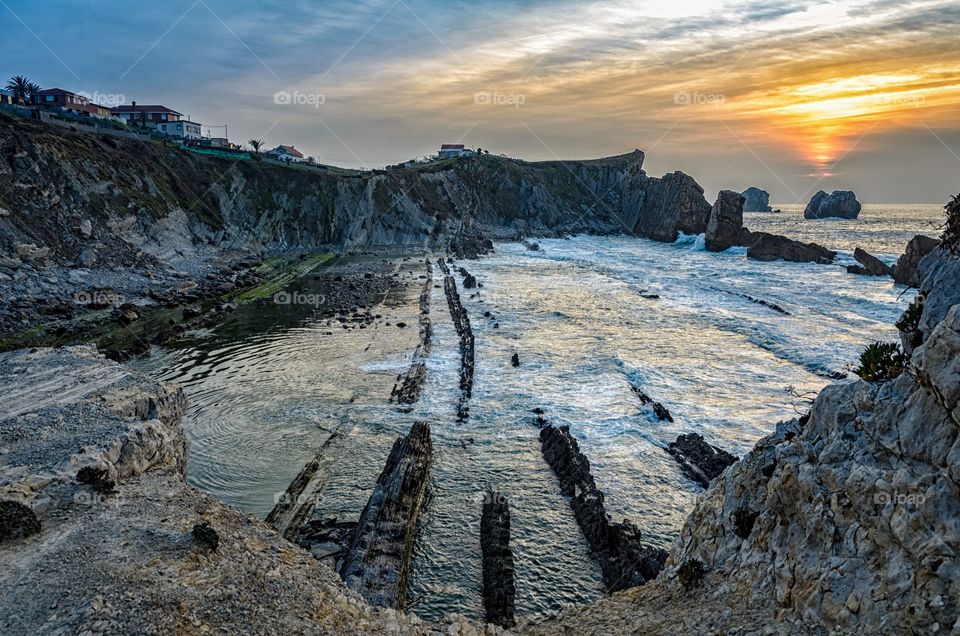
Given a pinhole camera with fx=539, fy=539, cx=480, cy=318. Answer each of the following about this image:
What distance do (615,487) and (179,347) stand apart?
33.5 metres

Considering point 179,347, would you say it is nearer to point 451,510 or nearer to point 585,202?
point 451,510

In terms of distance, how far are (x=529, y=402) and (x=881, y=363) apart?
67.5 feet

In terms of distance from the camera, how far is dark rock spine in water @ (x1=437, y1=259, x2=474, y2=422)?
1198 inches

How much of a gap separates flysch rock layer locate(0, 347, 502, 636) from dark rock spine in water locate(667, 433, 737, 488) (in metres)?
12.2

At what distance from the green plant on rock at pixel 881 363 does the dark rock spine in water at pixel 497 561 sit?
10.9 metres

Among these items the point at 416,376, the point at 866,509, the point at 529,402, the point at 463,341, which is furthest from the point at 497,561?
the point at 463,341

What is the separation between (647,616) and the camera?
473 inches

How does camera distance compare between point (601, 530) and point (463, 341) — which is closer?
point (601, 530)

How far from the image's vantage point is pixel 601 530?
18.4 m

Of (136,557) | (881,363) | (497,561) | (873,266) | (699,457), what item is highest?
(873,266)

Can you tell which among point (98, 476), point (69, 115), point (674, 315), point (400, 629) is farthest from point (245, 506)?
point (69, 115)

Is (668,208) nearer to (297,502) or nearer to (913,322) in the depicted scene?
(297,502)

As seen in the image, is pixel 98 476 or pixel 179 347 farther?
pixel 179 347

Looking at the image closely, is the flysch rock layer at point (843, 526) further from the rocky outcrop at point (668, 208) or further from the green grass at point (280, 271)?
the rocky outcrop at point (668, 208)
